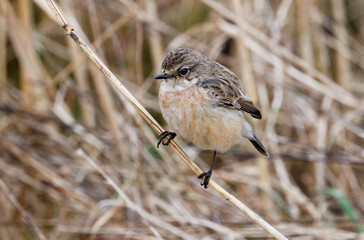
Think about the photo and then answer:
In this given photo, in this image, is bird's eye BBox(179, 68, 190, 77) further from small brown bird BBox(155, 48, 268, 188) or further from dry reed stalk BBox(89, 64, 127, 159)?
dry reed stalk BBox(89, 64, 127, 159)

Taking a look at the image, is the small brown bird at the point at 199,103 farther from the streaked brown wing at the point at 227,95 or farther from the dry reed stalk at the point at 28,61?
the dry reed stalk at the point at 28,61

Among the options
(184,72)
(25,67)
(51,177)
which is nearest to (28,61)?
(25,67)

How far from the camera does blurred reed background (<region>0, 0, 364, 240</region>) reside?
4.33m

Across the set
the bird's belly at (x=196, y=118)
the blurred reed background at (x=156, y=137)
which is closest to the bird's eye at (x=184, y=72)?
the bird's belly at (x=196, y=118)

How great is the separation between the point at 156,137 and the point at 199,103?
187cm

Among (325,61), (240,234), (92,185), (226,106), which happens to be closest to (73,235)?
(92,185)

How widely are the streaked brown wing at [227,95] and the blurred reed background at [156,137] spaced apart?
1.98 ft

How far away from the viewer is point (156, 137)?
514cm

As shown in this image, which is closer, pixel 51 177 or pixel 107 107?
pixel 107 107

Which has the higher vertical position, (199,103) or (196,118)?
(199,103)

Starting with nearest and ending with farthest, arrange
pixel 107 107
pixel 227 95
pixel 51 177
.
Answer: pixel 227 95 < pixel 107 107 < pixel 51 177

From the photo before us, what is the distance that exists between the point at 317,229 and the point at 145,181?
1545 millimetres

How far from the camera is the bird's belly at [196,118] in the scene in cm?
326

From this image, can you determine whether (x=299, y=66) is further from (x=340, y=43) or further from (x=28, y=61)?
(x=28, y=61)
